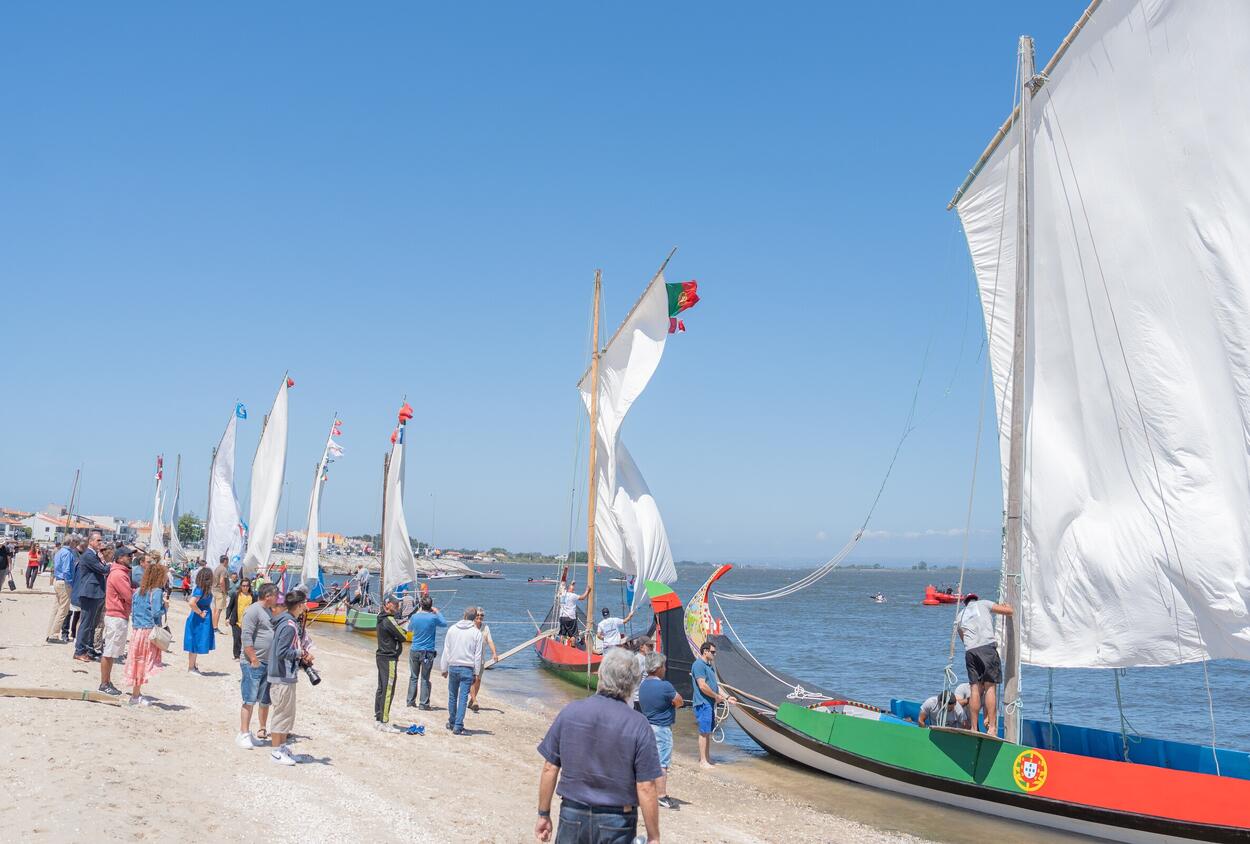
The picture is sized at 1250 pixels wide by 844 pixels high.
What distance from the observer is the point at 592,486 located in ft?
79.5

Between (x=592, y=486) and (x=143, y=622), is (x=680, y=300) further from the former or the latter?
(x=143, y=622)

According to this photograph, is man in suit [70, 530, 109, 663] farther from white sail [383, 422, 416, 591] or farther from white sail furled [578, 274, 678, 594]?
white sail [383, 422, 416, 591]

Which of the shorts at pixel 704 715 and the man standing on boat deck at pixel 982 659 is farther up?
the man standing on boat deck at pixel 982 659

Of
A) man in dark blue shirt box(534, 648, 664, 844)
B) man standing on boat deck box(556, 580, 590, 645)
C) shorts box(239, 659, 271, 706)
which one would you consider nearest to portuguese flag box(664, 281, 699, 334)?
man standing on boat deck box(556, 580, 590, 645)

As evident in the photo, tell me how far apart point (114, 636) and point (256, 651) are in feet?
11.3

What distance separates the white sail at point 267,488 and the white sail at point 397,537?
3272 mm

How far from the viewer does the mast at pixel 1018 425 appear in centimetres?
1097

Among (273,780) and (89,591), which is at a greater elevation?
(89,591)

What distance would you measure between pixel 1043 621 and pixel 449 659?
7.89 meters

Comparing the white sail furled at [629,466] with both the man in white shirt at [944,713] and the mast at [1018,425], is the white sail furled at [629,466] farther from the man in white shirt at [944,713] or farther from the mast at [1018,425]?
the mast at [1018,425]

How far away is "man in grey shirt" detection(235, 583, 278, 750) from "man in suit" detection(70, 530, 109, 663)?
570cm

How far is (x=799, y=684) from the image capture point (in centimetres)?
1800

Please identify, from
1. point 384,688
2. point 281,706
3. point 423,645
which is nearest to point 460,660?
point 384,688

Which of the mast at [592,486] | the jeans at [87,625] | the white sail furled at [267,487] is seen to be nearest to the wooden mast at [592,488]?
the mast at [592,486]
